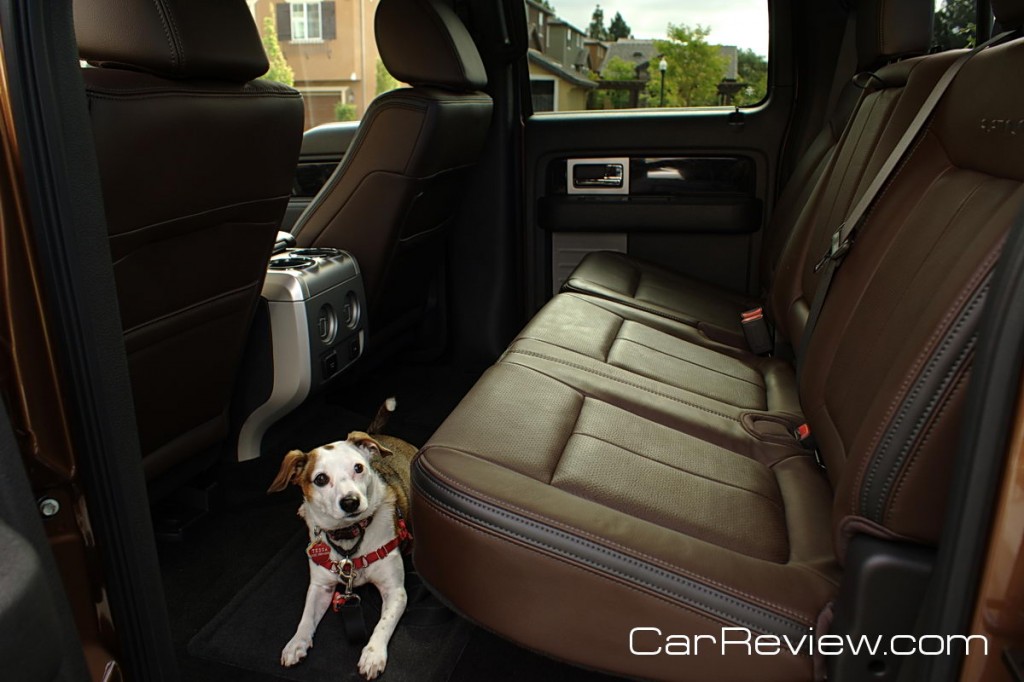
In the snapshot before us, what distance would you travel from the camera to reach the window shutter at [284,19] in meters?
3.06

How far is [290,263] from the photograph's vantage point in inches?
92.9

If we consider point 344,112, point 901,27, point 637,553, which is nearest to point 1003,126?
point 637,553

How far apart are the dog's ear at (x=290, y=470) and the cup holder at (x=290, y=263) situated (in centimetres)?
60

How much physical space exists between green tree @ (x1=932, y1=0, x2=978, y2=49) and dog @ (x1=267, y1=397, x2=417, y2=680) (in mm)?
1948

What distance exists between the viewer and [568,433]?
1.49 metres

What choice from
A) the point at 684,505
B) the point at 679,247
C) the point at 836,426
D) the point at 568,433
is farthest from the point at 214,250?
the point at 679,247

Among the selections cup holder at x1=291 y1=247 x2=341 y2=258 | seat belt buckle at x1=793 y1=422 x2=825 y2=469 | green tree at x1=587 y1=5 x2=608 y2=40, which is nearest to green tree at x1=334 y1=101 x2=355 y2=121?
green tree at x1=587 y1=5 x2=608 y2=40

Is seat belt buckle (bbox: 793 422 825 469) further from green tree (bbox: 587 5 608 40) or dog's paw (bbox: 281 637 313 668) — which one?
green tree (bbox: 587 5 608 40)

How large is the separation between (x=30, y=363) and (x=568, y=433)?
2.85 feet

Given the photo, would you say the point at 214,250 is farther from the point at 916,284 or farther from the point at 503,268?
the point at 503,268

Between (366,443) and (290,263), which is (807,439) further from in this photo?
(290,263)

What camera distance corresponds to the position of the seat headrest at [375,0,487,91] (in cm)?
253

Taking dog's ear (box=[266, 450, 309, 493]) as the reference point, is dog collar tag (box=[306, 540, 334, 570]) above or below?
below

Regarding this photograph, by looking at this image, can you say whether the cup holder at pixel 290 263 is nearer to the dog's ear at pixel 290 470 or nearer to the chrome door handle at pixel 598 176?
the dog's ear at pixel 290 470
